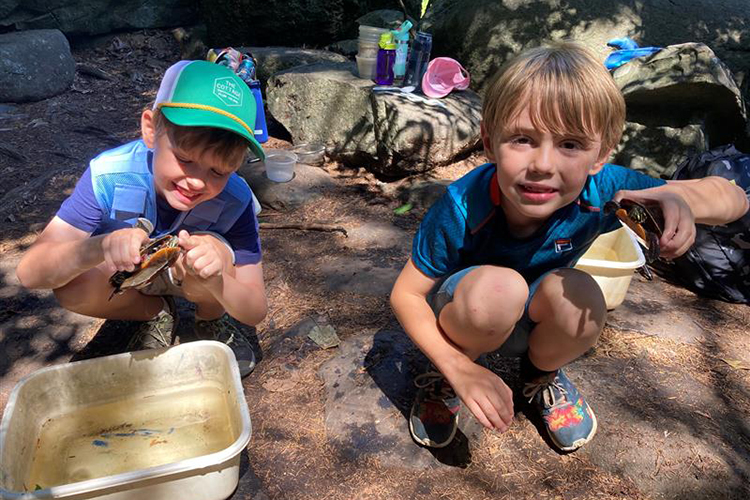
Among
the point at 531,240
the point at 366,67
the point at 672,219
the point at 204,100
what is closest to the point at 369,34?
the point at 366,67

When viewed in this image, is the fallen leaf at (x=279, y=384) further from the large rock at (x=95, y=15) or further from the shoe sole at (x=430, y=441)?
the large rock at (x=95, y=15)

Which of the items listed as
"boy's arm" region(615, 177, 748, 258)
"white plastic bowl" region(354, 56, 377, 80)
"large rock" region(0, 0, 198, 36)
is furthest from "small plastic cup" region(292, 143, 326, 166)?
"large rock" region(0, 0, 198, 36)

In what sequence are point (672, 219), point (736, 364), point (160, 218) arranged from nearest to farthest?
point (672, 219) < point (160, 218) < point (736, 364)

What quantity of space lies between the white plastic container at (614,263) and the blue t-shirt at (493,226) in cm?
51

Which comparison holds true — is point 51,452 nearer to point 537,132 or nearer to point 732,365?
point 537,132

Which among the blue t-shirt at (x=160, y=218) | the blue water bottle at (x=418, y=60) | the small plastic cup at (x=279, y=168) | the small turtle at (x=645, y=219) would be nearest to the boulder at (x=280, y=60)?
the blue water bottle at (x=418, y=60)

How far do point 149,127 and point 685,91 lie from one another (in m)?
4.33

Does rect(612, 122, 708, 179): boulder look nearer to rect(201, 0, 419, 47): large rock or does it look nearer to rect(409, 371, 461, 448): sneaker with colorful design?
rect(409, 371, 461, 448): sneaker with colorful design

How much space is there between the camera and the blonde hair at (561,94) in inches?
61.9

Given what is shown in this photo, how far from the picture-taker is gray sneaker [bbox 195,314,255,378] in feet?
7.98

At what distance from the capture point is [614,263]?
2488mm

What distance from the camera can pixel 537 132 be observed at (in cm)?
161

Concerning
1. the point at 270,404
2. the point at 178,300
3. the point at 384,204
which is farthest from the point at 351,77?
the point at 270,404

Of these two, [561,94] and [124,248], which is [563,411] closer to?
[561,94]
